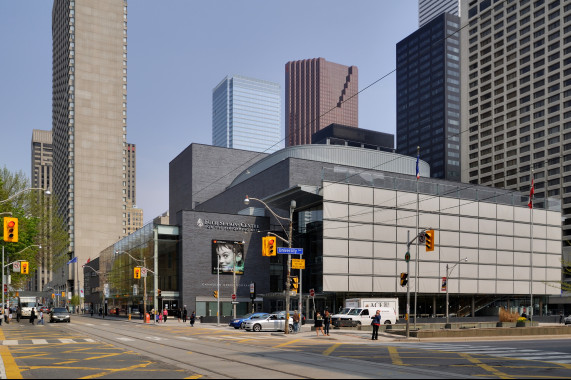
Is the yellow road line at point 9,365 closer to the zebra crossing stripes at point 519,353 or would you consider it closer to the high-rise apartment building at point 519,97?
the zebra crossing stripes at point 519,353

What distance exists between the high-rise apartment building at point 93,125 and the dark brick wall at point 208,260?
92.0 meters

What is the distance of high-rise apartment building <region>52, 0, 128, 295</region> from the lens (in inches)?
6398

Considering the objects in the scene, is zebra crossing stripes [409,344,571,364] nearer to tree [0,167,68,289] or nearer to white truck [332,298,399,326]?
white truck [332,298,399,326]

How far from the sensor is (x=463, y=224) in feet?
259

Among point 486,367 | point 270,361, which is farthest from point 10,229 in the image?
point 486,367

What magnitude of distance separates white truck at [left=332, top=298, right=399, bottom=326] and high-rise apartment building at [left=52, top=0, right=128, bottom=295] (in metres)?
120

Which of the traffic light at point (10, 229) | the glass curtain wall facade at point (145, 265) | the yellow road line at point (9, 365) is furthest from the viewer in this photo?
the glass curtain wall facade at point (145, 265)

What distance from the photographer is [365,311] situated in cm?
5266

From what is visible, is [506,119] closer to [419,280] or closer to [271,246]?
[419,280]

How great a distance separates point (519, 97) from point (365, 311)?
4369 inches

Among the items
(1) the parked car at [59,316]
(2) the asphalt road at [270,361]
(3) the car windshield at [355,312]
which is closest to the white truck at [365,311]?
(3) the car windshield at [355,312]

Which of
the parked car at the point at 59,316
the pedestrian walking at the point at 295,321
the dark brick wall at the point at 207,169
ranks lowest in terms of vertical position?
the parked car at the point at 59,316

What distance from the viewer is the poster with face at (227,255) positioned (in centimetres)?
7819

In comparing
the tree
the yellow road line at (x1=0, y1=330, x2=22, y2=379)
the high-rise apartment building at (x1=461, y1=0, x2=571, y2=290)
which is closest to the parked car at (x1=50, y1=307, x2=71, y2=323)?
the tree
